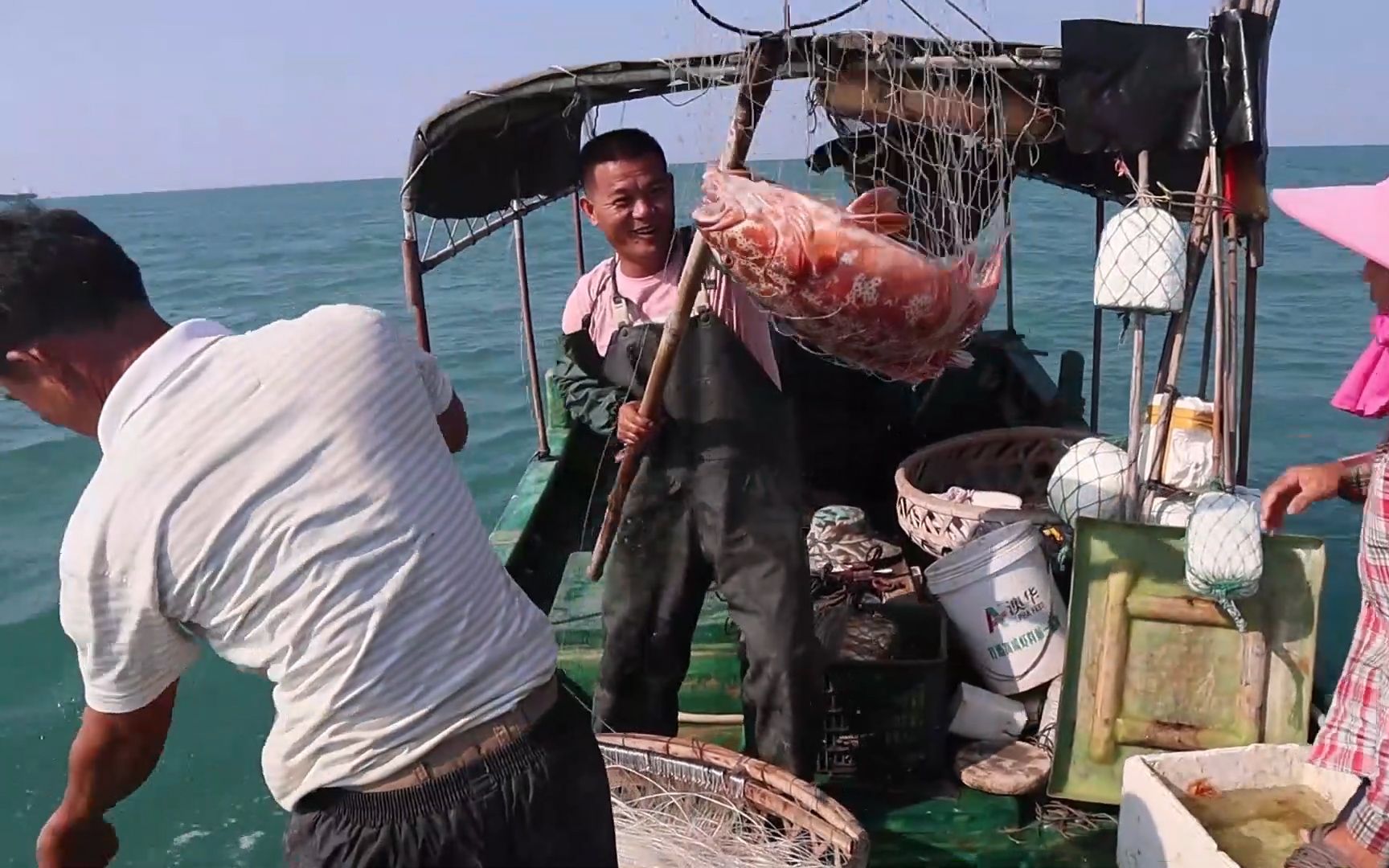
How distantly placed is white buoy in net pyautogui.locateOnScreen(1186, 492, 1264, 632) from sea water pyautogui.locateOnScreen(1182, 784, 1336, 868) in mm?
621

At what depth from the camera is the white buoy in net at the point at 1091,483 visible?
3.97 m

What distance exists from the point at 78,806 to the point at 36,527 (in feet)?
37.3

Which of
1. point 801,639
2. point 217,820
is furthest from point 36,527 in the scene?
point 801,639

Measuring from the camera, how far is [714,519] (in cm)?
330

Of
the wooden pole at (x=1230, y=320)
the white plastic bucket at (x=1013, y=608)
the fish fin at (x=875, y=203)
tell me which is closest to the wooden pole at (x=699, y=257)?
the fish fin at (x=875, y=203)

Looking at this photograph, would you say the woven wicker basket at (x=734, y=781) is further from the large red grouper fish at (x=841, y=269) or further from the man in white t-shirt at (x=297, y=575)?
the large red grouper fish at (x=841, y=269)

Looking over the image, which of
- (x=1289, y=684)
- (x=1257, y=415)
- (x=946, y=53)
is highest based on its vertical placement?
(x=946, y=53)

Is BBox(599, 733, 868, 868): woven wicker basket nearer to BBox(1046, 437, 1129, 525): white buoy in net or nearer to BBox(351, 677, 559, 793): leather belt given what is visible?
BBox(351, 677, 559, 793): leather belt

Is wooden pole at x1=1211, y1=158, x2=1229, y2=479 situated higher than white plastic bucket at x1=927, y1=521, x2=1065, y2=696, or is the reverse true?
wooden pole at x1=1211, y1=158, x2=1229, y2=479

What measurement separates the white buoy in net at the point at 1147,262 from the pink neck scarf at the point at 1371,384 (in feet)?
2.32

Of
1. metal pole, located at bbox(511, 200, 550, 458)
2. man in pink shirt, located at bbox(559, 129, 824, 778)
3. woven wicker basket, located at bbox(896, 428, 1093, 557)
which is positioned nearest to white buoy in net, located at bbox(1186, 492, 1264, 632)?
man in pink shirt, located at bbox(559, 129, 824, 778)

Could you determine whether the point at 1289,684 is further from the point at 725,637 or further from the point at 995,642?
the point at 725,637

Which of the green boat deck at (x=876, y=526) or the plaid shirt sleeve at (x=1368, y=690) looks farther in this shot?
the green boat deck at (x=876, y=526)

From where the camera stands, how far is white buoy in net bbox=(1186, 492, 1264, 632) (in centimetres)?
316
